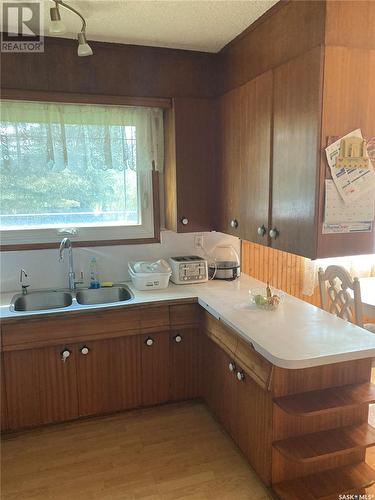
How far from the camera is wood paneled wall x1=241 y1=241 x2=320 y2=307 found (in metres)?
3.21

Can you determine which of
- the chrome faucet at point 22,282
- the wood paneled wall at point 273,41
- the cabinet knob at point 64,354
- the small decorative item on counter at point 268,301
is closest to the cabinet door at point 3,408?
the cabinet knob at point 64,354

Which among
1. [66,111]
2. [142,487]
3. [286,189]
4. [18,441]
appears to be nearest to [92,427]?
[18,441]

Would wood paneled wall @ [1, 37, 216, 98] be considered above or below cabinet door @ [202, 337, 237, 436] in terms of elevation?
above

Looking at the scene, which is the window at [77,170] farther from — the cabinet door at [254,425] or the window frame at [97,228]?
the cabinet door at [254,425]

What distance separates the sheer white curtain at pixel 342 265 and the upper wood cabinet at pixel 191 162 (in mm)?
1127

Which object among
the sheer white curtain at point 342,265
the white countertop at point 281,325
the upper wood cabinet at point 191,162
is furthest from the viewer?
the sheer white curtain at point 342,265

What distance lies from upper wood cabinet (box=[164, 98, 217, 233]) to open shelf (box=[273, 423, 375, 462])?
59.5 inches

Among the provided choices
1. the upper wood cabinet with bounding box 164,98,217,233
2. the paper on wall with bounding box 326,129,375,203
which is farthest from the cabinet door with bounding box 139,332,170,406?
the paper on wall with bounding box 326,129,375,203

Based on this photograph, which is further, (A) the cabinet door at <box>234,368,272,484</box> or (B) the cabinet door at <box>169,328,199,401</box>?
(B) the cabinet door at <box>169,328,199,401</box>

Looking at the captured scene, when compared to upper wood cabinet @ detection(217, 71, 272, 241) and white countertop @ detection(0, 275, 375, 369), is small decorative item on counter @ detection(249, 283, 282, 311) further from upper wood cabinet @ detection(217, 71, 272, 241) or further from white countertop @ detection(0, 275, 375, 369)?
upper wood cabinet @ detection(217, 71, 272, 241)

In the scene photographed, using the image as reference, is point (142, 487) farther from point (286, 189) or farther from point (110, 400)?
point (286, 189)

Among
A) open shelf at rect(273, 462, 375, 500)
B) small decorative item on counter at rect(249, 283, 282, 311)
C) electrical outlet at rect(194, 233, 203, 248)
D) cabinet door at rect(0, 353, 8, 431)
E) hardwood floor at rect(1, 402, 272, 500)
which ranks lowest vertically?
hardwood floor at rect(1, 402, 272, 500)

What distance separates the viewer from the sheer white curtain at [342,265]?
11.3ft

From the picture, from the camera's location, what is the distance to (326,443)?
1834 mm
